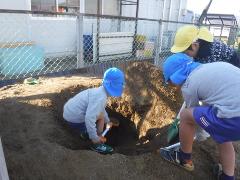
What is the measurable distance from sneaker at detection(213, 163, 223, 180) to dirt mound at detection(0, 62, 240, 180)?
56 millimetres

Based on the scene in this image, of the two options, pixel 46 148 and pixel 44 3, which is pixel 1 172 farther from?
pixel 44 3

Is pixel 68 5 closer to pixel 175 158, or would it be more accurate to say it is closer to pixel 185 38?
pixel 185 38

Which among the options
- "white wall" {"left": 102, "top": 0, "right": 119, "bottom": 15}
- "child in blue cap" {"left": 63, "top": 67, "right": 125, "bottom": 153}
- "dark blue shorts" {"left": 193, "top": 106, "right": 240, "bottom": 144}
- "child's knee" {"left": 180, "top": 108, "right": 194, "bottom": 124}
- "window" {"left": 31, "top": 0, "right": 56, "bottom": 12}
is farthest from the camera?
"white wall" {"left": 102, "top": 0, "right": 119, "bottom": 15}

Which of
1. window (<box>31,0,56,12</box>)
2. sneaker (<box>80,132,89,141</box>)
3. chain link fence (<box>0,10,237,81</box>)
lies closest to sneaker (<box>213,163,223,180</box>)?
sneaker (<box>80,132,89,141</box>)

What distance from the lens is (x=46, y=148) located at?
2.41 meters

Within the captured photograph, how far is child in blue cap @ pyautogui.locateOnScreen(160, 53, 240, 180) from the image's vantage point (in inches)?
75.8

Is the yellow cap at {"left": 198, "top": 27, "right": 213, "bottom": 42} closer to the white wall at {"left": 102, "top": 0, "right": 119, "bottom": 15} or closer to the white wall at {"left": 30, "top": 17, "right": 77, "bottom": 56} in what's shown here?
the white wall at {"left": 30, "top": 17, "right": 77, "bottom": 56}

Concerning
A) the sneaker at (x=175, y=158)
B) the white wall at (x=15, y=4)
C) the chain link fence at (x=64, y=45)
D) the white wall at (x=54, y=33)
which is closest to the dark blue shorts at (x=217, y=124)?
the sneaker at (x=175, y=158)

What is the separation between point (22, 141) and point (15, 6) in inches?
167

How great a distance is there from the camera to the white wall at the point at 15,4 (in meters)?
5.66

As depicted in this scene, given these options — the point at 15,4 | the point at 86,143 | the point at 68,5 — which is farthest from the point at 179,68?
the point at 68,5

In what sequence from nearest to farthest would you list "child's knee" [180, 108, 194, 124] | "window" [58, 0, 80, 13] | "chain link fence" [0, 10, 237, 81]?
1. "child's knee" [180, 108, 194, 124]
2. "chain link fence" [0, 10, 237, 81]
3. "window" [58, 0, 80, 13]

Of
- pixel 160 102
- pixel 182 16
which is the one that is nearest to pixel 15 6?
pixel 160 102

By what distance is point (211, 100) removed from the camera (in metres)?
2.00
